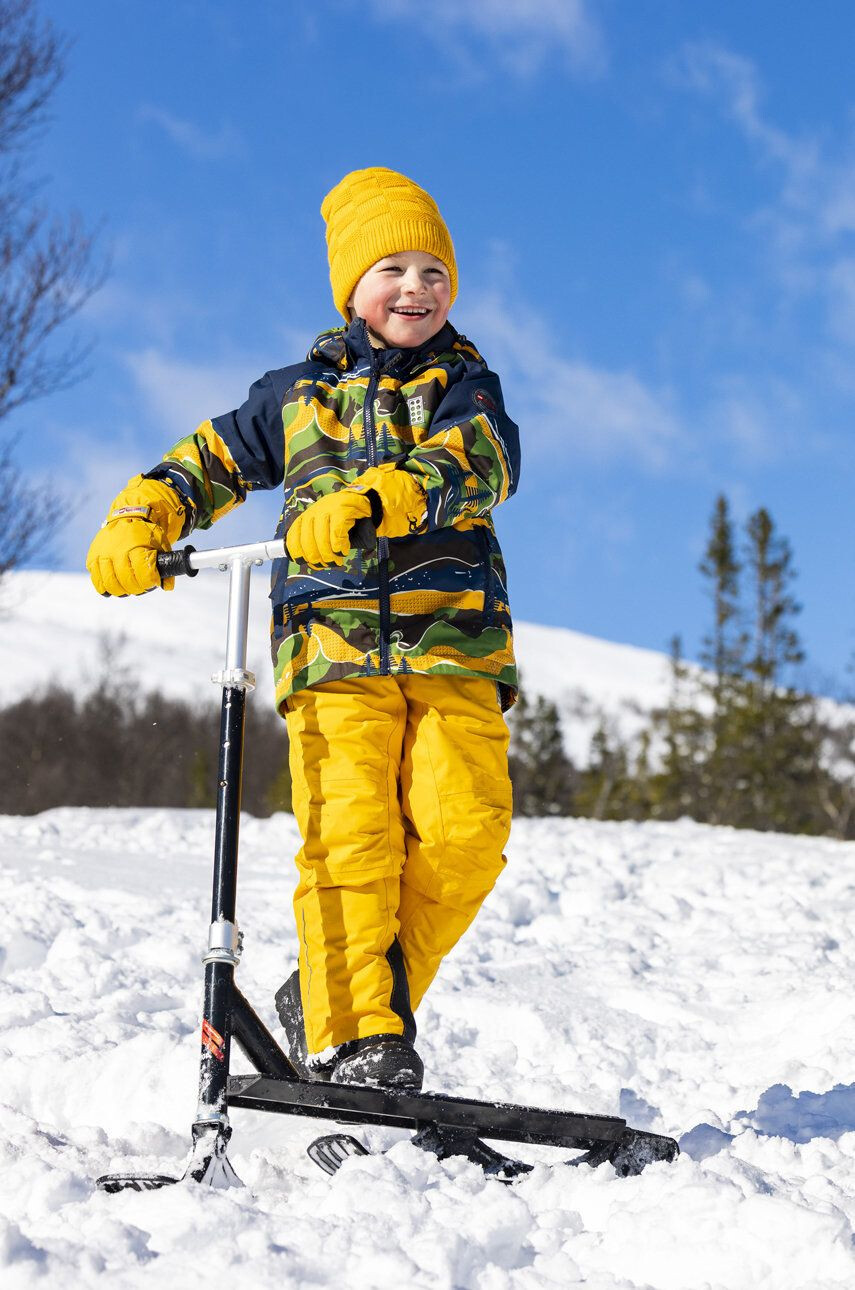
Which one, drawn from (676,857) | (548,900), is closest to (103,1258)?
(548,900)

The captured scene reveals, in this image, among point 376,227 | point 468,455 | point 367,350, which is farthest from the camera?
point 376,227

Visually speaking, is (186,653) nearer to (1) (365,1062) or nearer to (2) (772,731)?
(2) (772,731)

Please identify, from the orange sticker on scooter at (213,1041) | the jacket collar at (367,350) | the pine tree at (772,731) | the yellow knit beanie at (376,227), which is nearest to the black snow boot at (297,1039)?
the orange sticker on scooter at (213,1041)

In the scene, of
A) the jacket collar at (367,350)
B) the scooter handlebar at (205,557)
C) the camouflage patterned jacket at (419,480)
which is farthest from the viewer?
the jacket collar at (367,350)

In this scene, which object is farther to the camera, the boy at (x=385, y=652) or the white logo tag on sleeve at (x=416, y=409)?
the white logo tag on sleeve at (x=416, y=409)

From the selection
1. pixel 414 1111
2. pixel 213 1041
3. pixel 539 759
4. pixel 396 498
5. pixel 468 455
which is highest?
pixel 539 759

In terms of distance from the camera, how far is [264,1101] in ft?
7.38

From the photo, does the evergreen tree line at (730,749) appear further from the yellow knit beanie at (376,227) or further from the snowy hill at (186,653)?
the yellow knit beanie at (376,227)

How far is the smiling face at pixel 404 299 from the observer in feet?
9.95

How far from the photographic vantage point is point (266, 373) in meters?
3.14

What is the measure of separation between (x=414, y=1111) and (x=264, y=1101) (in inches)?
11.1

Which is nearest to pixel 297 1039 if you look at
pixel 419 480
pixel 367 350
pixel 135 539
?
pixel 135 539

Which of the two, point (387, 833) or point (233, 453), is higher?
point (233, 453)

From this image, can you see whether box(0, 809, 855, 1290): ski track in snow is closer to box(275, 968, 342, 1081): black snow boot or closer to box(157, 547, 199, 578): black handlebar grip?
box(275, 968, 342, 1081): black snow boot
